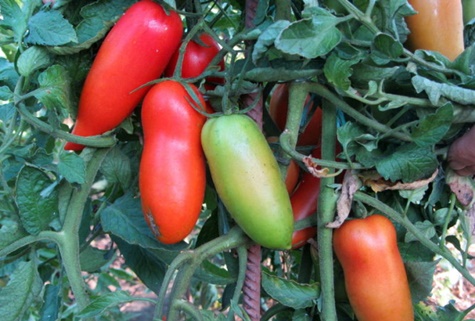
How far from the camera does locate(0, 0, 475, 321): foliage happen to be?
58 cm

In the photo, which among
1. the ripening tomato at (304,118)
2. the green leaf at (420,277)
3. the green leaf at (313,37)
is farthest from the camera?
the ripening tomato at (304,118)

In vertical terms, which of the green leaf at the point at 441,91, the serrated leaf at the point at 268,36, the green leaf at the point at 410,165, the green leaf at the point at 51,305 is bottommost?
the green leaf at the point at 51,305

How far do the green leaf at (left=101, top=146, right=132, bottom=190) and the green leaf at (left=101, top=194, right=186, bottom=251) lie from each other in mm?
33

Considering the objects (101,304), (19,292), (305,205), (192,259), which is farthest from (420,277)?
(19,292)

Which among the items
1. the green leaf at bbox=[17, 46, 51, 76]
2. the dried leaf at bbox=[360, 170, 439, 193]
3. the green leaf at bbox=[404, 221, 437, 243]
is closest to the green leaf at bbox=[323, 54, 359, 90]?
the dried leaf at bbox=[360, 170, 439, 193]

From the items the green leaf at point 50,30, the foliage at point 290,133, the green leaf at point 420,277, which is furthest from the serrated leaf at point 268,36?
the green leaf at point 420,277

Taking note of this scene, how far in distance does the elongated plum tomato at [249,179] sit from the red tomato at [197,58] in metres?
0.11

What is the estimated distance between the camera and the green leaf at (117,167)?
2.36 feet

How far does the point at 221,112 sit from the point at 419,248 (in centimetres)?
31

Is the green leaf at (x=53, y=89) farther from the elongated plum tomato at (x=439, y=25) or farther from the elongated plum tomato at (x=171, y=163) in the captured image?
the elongated plum tomato at (x=439, y=25)

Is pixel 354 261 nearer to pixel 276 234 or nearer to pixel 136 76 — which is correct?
pixel 276 234

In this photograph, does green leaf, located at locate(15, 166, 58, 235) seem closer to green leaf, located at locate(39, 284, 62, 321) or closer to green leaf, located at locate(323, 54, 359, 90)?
green leaf, located at locate(39, 284, 62, 321)

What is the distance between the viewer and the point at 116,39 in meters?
0.62

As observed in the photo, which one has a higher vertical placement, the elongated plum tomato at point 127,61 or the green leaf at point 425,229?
the elongated plum tomato at point 127,61
